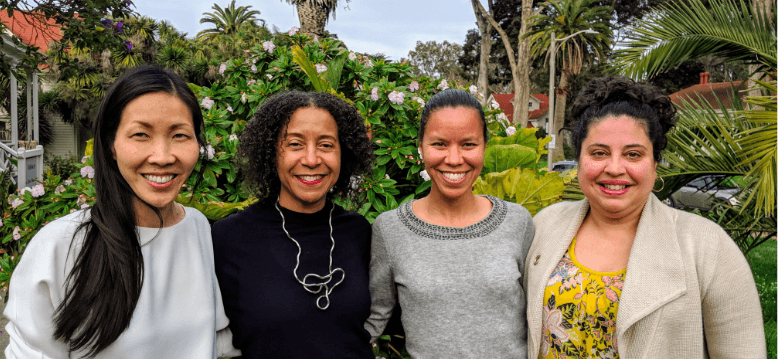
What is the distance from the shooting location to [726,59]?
4.93 meters

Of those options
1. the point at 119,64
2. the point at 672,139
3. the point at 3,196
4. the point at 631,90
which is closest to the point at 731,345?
the point at 631,90

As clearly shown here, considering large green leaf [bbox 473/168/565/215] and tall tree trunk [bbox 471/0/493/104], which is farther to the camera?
tall tree trunk [bbox 471/0/493/104]

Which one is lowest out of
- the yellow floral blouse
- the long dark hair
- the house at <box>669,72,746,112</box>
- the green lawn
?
the green lawn

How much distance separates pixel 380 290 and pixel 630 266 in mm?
974

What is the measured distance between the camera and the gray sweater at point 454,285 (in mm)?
1942

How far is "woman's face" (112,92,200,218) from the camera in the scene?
5.41ft

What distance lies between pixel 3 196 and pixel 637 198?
7.05m

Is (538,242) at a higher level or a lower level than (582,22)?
lower

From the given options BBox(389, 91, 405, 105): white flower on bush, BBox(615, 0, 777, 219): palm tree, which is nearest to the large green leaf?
BBox(389, 91, 405, 105): white flower on bush

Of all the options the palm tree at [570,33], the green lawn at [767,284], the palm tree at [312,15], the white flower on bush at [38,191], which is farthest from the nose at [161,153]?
the palm tree at [570,33]

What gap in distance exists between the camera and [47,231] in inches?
60.8

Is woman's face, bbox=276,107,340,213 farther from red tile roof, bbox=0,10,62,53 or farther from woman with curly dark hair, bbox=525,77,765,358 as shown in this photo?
red tile roof, bbox=0,10,62,53

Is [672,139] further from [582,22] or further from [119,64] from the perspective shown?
[582,22]

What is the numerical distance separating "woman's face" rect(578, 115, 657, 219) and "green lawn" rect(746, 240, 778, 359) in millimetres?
3999
